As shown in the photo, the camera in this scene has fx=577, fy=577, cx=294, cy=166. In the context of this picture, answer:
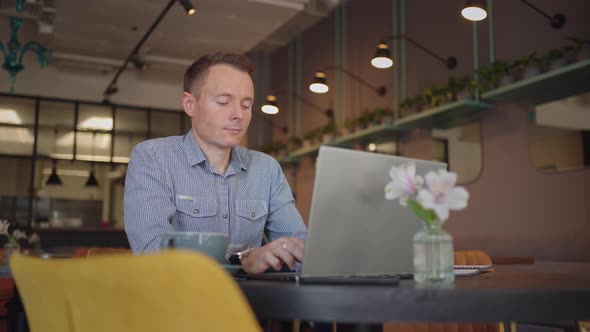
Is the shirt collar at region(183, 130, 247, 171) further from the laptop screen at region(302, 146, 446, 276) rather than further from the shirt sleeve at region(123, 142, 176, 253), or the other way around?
the laptop screen at region(302, 146, 446, 276)

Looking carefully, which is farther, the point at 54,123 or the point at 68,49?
the point at 54,123

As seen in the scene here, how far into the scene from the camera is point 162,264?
2.11ft

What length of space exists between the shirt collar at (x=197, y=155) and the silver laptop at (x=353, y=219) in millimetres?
868

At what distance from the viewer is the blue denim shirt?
1641 mm

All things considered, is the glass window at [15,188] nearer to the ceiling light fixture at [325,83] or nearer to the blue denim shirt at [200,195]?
the ceiling light fixture at [325,83]

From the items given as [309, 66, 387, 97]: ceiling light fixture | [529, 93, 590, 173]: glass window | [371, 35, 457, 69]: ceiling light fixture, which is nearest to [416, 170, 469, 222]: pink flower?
[529, 93, 590, 173]: glass window

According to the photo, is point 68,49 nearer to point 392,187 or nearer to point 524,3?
point 524,3

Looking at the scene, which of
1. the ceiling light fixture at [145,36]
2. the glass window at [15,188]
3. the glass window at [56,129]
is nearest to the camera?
the ceiling light fixture at [145,36]

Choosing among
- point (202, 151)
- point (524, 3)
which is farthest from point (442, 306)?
point (524, 3)

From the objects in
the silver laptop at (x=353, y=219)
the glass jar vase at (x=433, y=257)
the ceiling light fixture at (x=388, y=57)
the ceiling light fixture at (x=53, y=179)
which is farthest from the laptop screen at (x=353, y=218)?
the ceiling light fixture at (x=53, y=179)

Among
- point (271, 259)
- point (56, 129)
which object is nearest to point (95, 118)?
point (56, 129)

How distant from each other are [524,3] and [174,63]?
18.2ft

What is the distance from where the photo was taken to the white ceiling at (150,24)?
22.5ft

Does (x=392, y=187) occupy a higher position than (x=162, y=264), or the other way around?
(x=392, y=187)
